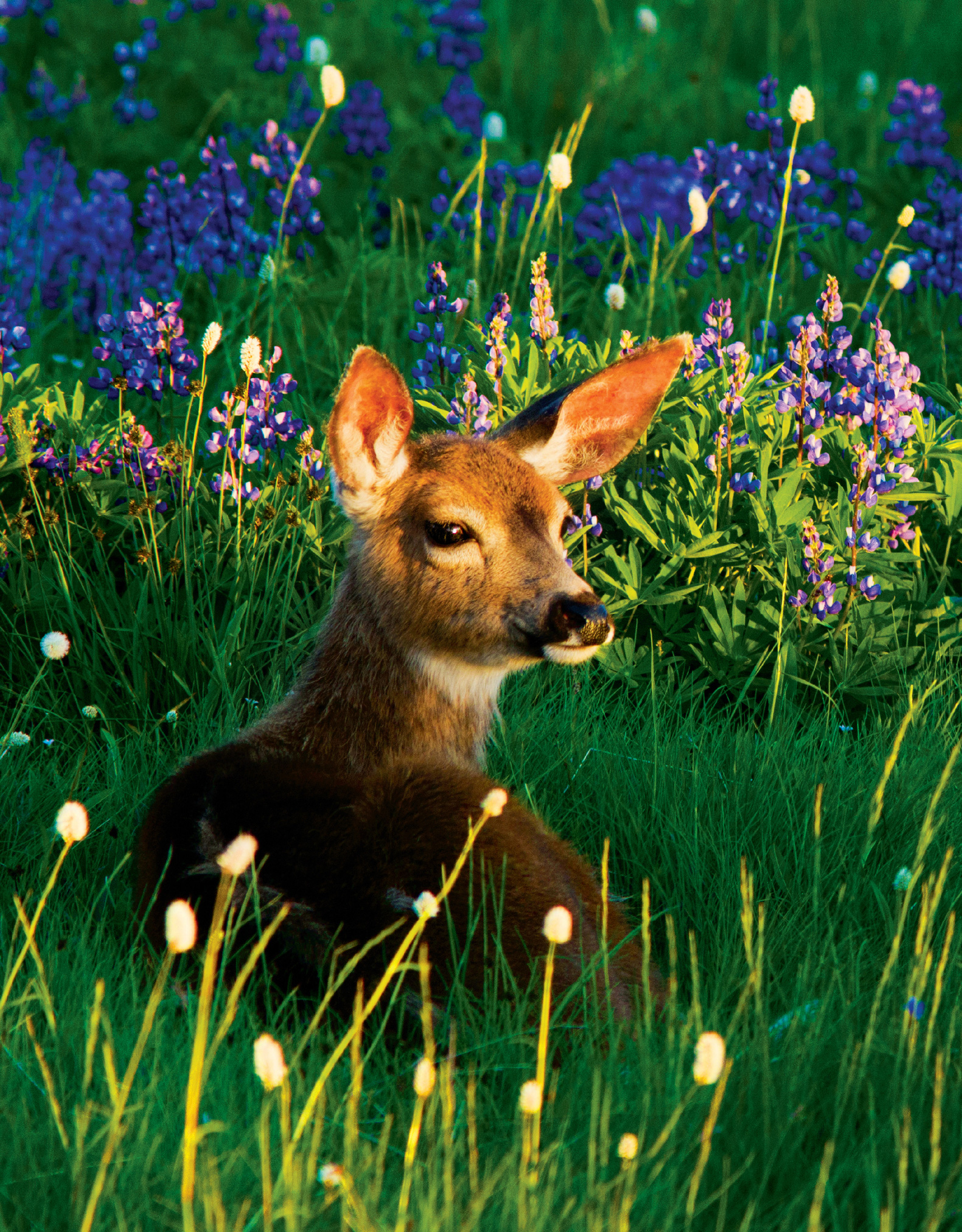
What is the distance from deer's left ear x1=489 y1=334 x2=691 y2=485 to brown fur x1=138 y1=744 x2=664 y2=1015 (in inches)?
53.0

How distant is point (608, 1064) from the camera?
9.01 feet

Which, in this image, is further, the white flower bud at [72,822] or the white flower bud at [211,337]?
the white flower bud at [211,337]

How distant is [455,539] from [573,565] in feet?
3.69

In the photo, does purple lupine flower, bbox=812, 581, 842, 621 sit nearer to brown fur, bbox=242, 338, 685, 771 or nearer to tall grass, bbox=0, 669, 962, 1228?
tall grass, bbox=0, 669, 962, 1228

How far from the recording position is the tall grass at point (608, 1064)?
2.37m

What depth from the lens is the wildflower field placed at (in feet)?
8.30

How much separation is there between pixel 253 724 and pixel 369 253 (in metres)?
3.81

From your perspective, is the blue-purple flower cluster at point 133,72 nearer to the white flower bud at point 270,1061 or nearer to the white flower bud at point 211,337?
the white flower bud at point 211,337

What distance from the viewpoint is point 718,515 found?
504 cm

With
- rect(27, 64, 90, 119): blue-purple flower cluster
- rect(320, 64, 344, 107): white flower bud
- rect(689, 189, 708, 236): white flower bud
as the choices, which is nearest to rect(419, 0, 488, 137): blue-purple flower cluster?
rect(27, 64, 90, 119): blue-purple flower cluster

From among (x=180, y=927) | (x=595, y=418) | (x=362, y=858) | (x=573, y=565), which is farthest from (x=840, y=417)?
(x=180, y=927)

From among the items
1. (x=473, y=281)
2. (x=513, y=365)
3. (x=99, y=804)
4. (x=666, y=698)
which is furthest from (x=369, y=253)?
(x=99, y=804)

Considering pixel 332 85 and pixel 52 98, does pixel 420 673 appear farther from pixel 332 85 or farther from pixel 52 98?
pixel 52 98

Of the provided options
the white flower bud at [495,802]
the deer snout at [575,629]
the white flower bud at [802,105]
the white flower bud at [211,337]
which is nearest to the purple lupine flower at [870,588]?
the deer snout at [575,629]
